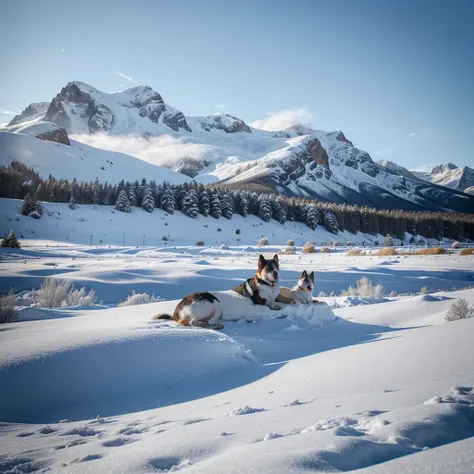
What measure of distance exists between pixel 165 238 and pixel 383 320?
41213 mm

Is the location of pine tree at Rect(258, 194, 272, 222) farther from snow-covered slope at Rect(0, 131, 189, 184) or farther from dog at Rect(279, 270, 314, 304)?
snow-covered slope at Rect(0, 131, 189, 184)

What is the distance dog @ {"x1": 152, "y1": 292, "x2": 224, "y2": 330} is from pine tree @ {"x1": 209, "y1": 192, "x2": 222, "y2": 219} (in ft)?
185

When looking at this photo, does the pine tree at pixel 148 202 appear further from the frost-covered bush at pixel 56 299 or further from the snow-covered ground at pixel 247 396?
the snow-covered ground at pixel 247 396

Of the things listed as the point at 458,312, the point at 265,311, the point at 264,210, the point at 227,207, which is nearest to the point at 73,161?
the point at 227,207

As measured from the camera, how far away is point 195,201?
200 feet

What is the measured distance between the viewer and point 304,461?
1280 mm

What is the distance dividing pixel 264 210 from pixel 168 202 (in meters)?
20.0

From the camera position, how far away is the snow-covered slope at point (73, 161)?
335 feet

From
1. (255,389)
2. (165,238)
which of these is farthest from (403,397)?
(165,238)

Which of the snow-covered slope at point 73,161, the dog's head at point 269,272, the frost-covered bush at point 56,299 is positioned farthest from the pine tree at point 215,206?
the snow-covered slope at point 73,161

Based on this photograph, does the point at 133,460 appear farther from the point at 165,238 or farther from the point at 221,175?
the point at 221,175

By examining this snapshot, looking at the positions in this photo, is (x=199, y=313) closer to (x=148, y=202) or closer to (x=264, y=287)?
(x=264, y=287)

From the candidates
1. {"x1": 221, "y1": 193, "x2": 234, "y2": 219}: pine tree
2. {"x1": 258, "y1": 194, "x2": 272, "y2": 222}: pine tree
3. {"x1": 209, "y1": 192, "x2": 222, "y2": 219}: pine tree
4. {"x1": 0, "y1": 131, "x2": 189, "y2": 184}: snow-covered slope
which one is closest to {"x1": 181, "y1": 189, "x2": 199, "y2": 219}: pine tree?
{"x1": 209, "y1": 192, "x2": 222, "y2": 219}: pine tree

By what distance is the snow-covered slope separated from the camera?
102 meters
